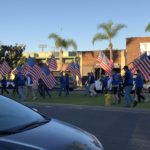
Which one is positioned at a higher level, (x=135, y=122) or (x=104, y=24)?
(x=104, y=24)

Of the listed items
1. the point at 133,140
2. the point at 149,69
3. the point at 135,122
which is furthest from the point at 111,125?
the point at 149,69

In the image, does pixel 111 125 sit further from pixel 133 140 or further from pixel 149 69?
pixel 149 69

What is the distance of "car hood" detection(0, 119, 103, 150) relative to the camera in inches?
177

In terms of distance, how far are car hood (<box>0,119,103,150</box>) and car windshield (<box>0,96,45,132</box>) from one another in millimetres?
244

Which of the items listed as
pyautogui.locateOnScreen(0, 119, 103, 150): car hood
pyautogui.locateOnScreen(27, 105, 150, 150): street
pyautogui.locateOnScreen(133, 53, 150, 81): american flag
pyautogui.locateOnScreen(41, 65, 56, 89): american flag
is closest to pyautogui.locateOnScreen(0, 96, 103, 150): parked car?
pyautogui.locateOnScreen(0, 119, 103, 150): car hood

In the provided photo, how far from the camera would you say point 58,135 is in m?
5.06

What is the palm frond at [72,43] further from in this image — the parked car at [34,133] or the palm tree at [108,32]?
the parked car at [34,133]

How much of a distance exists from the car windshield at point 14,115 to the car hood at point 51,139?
0.80 ft

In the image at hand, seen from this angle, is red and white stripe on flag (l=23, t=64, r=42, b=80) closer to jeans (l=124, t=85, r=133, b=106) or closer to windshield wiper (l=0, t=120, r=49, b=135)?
jeans (l=124, t=85, r=133, b=106)

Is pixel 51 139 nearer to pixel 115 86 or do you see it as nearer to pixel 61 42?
pixel 115 86

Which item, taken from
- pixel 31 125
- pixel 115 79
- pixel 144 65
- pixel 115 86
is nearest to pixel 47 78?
pixel 144 65

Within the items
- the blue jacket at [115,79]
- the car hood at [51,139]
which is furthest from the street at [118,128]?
the blue jacket at [115,79]

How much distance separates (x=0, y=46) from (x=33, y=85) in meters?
44.2

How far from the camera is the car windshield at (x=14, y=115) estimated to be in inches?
207
